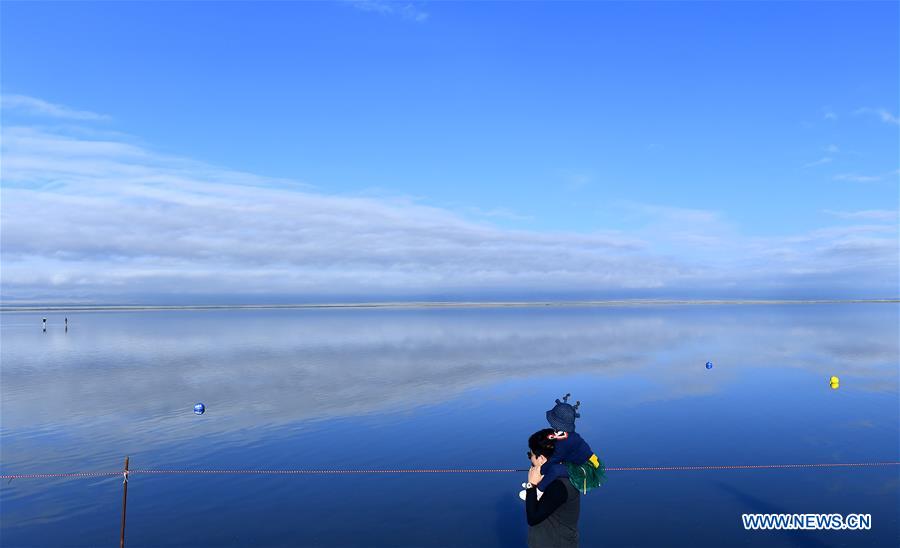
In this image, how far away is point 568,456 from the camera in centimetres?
567

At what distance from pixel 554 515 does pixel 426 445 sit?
11875 mm

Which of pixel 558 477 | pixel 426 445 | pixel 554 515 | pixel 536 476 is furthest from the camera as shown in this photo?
pixel 426 445

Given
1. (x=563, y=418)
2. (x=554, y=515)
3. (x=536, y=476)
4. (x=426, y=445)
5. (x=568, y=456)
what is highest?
(x=563, y=418)

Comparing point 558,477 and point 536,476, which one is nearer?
point 558,477

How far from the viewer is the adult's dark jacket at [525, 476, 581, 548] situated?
18.1 feet

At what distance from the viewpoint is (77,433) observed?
64.1 feet

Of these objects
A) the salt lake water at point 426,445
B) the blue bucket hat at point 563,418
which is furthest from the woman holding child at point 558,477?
the salt lake water at point 426,445

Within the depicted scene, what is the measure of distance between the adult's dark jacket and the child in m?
0.10

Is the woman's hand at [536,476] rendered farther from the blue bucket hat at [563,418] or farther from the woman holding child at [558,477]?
the blue bucket hat at [563,418]

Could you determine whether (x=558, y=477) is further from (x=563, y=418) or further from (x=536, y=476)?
(x=563, y=418)

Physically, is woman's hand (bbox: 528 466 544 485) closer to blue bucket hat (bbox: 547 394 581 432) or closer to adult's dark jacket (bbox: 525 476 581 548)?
adult's dark jacket (bbox: 525 476 581 548)

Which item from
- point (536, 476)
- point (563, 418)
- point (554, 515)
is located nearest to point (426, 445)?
point (554, 515)

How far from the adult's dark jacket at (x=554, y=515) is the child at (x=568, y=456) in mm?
95

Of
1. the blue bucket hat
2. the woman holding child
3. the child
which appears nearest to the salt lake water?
the woman holding child
